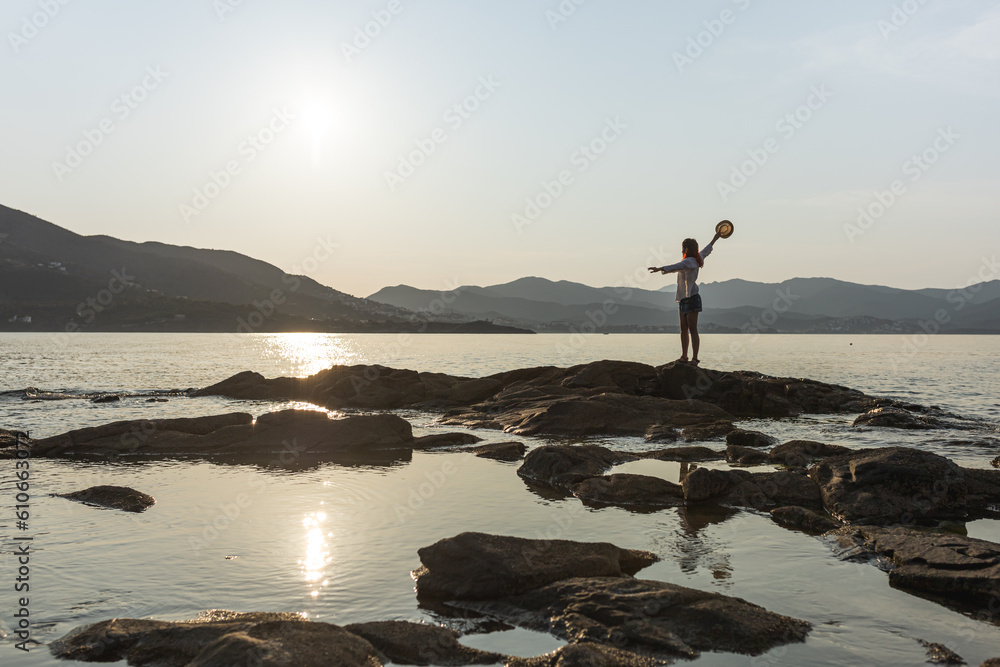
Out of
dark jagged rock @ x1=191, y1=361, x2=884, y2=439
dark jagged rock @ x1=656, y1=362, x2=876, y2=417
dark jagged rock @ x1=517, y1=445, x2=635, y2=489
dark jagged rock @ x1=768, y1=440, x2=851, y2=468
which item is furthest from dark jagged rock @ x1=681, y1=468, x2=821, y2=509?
dark jagged rock @ x1=656, y1=362, x2=876, y2=417

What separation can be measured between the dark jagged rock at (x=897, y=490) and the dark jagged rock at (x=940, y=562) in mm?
1804

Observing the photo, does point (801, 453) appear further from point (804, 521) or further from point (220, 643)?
point (220, 643)

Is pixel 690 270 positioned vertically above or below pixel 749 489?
above

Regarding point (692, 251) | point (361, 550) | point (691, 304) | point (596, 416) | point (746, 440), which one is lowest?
point (746, 440)

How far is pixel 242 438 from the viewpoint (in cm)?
1847

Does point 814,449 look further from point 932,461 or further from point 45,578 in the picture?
point 45,578

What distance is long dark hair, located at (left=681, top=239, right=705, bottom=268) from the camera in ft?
67.5

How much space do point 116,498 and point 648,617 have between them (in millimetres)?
9371

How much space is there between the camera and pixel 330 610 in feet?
23.4

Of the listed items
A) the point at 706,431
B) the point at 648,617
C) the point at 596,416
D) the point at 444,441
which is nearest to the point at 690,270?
the point at 706,431

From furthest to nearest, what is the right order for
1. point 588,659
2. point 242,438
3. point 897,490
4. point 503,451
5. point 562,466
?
point 242,438 < point 503,451 < point 562,466 < point 897,490 < point 588,659

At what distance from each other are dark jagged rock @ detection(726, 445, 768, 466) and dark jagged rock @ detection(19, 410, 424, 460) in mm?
8272

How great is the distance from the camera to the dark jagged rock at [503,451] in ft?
55.7

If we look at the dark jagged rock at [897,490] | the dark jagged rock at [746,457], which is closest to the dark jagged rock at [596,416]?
the dark jagged rock at [746,457]
